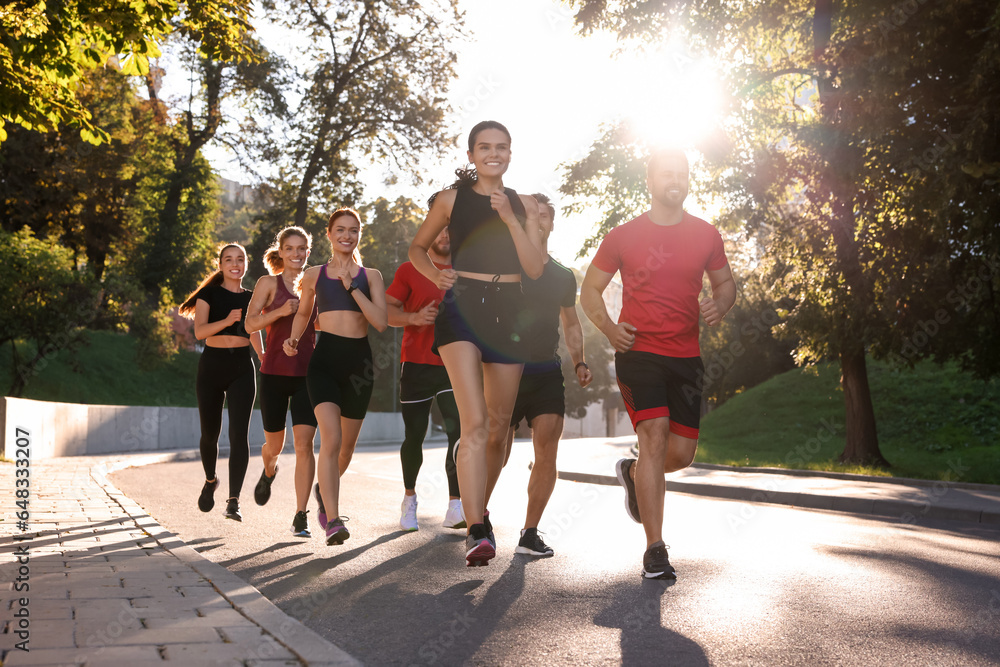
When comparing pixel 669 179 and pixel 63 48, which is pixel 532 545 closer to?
pixel 669 179

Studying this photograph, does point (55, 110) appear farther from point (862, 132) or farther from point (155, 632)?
point (862, 132)

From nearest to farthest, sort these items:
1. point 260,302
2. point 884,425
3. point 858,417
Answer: point 260,302, point 858,417, point 884,425

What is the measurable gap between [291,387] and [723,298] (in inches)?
137

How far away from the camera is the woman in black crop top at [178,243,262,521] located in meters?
7.87

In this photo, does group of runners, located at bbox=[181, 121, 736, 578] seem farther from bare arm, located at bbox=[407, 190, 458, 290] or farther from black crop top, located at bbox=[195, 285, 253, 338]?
black crop top, located at bbox=[195, 285, 253, 338]

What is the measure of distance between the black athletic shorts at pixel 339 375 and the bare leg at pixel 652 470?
2042 millimetres

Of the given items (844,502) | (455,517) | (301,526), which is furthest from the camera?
(844,502)

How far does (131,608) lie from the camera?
4082 mm

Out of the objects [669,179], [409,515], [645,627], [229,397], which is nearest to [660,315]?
[669,179]

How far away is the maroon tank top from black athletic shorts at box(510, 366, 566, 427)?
2.02 meters

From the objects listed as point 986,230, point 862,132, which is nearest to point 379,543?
point 986,230

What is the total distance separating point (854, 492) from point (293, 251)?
825 centimetres

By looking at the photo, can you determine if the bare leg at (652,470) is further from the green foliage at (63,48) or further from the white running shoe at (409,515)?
the green foliage at (63,48)

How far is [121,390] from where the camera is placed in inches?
1511
